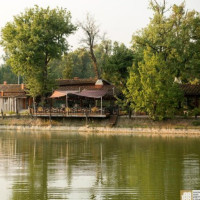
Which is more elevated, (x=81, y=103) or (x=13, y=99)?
(x=13, y=99)

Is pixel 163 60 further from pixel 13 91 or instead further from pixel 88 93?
pixel 13 91

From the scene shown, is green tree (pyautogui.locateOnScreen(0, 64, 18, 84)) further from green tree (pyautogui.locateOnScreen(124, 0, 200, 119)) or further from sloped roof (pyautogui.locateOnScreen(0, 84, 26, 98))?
green tree (pyautogui.locateOnScreen(124, 0, 200, 119))

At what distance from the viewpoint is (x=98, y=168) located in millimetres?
25812

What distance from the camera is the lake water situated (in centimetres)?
1964

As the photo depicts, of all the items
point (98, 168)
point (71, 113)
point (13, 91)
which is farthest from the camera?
point (13, 91)

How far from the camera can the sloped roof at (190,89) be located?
51219 millimetres

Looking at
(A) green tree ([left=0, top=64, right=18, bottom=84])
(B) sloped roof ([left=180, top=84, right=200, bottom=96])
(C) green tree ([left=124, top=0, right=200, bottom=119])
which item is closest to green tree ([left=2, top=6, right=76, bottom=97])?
(C) green tree ([left=124, top=0, right=200, bottom=119])

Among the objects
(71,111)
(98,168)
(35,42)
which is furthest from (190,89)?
(98,168)

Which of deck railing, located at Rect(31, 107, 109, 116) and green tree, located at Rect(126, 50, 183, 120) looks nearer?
green tree, located at Rect(126, 50, 183, 120)

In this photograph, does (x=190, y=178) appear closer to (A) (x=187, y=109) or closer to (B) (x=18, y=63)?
(A) (x=187, y=109)

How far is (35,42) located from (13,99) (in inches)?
429

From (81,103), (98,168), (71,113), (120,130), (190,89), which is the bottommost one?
(98,168)

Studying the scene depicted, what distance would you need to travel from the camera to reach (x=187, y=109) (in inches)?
1987

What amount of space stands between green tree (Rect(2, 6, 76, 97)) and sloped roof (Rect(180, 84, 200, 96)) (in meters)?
15.3
